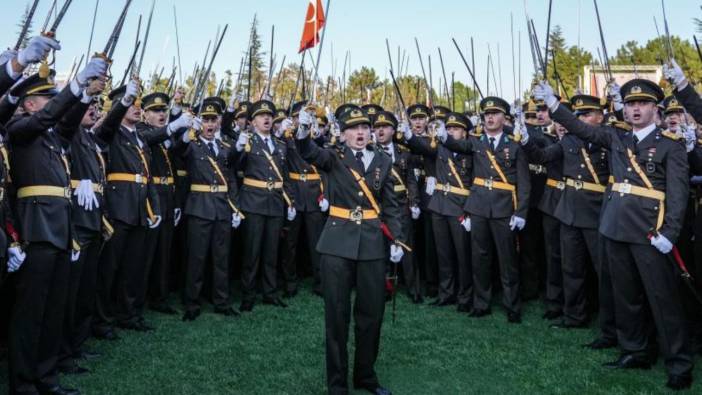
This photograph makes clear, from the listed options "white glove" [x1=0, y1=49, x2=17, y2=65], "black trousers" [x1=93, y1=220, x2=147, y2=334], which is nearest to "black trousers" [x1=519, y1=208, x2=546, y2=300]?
"black trousers" [x1=93, y1=220, x2=147, y2=334]

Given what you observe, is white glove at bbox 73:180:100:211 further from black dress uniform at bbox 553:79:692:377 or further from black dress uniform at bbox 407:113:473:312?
black dress uniform at bbox 553:79:692:377

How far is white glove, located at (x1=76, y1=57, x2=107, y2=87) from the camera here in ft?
14.3

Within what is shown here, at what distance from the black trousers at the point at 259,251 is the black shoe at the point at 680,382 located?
494 centimetres

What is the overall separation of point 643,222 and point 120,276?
554 centimetres

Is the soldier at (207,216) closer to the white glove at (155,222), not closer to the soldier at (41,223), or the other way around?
the white glove at (155,222)

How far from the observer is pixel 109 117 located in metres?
6.04

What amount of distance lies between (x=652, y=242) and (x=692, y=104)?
125 centimetres

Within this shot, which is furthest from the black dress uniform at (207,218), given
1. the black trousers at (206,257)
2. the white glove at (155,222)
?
the white glove at (155,222)

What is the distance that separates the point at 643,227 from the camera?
18.2ft

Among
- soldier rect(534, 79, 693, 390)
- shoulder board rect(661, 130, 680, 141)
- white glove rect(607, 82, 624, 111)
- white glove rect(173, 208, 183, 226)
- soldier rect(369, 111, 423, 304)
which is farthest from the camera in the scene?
soldier rect(369, 111, 423, 304)

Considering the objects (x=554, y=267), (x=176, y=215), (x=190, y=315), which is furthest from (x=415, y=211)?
(x=190, y=315)

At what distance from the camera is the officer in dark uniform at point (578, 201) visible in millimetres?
7102

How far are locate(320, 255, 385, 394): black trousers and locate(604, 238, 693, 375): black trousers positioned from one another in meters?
2.42

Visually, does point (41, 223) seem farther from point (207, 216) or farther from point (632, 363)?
point (632, 363)
